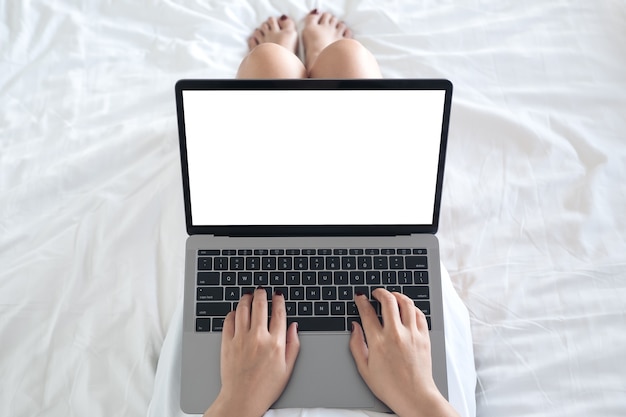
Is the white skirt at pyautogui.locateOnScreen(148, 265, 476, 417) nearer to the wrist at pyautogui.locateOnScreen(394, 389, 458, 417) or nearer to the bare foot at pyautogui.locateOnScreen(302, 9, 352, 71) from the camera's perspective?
the wrist at pyautogui.locateOnScreen(394, 389, 458, 417)

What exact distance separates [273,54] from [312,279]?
Result: 0.40m

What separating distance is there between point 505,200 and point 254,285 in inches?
17.1

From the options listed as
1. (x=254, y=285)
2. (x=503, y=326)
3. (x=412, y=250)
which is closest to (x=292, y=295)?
(x=254, y=285)

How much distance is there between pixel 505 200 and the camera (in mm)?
980

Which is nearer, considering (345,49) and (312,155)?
(312,155)

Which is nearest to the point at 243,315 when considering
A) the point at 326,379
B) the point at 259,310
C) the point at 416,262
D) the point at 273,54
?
the point at 259,310

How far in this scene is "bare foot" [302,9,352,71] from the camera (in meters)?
1.12

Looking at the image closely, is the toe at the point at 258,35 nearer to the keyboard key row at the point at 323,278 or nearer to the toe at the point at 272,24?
the toe at the point at 272,24

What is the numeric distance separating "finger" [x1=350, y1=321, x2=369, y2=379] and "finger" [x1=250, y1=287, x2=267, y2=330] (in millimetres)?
115

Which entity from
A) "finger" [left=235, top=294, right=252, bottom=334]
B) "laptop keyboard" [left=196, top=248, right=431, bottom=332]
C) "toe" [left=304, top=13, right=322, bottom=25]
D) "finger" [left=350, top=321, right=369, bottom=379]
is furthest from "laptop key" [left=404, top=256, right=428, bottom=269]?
"toe" [left=304, top=13, right=322, bottom=25]

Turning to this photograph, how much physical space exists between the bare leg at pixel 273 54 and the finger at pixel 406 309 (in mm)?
429

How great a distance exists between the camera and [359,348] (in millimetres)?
779

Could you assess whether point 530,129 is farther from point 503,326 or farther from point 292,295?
point 292,295

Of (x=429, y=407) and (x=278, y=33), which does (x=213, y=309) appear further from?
(x=278, y=33)
